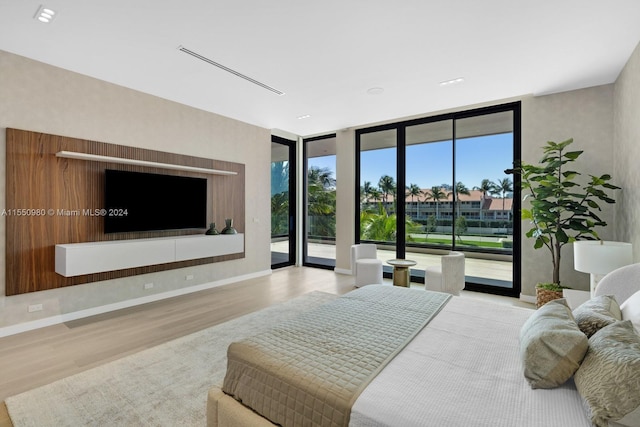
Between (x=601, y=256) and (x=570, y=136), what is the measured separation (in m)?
2.18

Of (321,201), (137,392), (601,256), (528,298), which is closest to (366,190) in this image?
(321,201)

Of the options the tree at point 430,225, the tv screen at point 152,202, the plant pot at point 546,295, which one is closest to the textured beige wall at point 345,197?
the tree at point 430,225

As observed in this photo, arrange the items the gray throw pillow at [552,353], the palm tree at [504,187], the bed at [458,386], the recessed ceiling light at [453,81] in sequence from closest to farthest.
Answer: the bed at [458,386] → the gray throw pillow at [552,353] → the recessed ceiling light at [453,81] → the palm tree at [504,187]

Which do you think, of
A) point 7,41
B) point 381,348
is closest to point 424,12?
point 381,348

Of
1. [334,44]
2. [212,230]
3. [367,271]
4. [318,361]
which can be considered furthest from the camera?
[367,271]

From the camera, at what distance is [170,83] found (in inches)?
147

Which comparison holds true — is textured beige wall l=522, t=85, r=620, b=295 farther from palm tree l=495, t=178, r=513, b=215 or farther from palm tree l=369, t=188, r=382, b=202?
palm tree l=369, t=188, r=382, b=202

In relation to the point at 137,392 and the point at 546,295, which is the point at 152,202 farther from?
the point at 546,295

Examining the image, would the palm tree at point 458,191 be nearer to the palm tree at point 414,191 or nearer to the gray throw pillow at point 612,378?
the palm tree at point 414,191

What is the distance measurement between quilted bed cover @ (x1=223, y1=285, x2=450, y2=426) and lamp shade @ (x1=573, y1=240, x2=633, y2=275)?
1.46m

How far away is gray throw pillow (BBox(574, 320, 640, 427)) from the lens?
3.18 ft

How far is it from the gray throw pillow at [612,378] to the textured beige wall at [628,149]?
2.29 m

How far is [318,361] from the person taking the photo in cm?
146

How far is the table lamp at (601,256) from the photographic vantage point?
7.87ft
